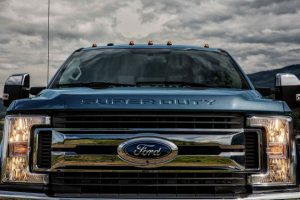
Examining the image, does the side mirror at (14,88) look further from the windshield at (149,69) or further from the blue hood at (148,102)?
the blue hood at (148,102)

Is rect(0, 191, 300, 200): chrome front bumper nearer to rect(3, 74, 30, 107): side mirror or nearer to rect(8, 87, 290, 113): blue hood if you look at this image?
rect(8, 87, 290, 113): blue hood

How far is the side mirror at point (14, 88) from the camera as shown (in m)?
4.89

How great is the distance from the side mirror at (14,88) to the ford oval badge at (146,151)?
4.68 ft

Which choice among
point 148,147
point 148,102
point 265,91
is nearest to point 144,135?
point 148,147

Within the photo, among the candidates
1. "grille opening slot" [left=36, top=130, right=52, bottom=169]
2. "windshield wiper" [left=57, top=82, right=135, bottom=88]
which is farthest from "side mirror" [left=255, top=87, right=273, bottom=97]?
"grille opening slot" [left=36, top=130, right=52, bottom=169]

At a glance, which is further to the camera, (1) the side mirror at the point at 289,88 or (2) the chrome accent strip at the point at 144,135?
→ (1) the side mirror at the point at 289,88

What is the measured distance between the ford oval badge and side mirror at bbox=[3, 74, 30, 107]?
4.68 feet

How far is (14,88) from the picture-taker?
491 centimetres

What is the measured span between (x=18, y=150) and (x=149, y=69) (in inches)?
75.4

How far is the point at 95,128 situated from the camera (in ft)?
12.5

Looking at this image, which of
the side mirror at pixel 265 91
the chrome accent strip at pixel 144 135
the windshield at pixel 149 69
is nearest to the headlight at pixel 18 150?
the chrome accent strip at pixel 144 135

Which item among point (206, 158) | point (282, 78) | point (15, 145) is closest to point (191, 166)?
point (206, 158)

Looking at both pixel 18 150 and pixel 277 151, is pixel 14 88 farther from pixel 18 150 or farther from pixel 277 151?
pixel 277 151

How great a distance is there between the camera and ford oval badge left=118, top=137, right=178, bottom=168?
376cm
